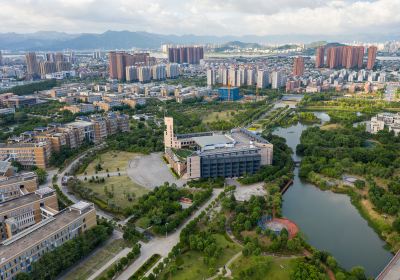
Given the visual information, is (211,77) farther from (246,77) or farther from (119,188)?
(119,188)

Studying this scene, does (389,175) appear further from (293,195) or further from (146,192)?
(146,192)

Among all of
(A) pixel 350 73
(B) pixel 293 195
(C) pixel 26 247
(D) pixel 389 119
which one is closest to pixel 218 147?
(B) pixel 293 195

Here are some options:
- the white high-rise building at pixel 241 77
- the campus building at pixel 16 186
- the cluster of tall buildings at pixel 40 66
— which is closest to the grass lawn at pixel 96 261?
the campus building at pixel 16 186

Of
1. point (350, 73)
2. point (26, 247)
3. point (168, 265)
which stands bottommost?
point (168, 265)

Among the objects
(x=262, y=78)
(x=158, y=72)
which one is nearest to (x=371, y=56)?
(x=262, y=78)

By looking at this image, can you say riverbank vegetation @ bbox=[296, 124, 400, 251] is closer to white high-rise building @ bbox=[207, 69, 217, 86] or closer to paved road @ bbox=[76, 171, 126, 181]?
paved road @ bbox=[76, 171, 126, 181]

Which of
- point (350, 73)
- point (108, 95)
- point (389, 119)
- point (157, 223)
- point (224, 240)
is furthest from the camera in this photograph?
point (350, 73)

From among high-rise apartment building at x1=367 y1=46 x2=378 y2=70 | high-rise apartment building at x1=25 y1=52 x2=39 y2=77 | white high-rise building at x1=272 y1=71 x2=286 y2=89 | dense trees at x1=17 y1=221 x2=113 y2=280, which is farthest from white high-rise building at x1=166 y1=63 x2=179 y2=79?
dense trees at x1=17 y1=221 x2=113 y2=280
